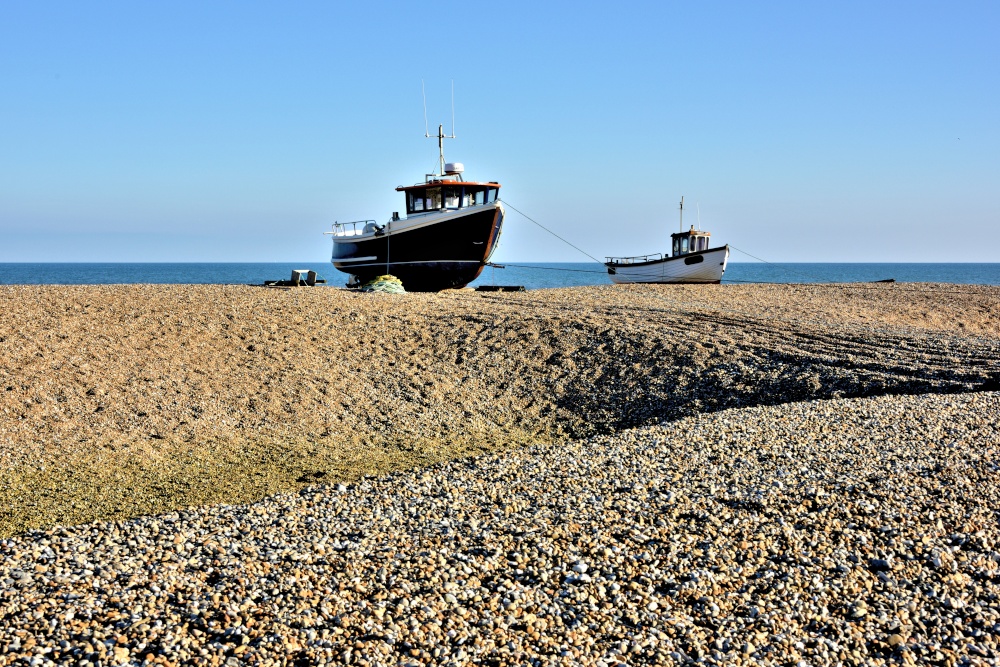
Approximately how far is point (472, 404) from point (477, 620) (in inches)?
359

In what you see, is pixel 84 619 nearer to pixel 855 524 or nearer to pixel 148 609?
pixel 148 609

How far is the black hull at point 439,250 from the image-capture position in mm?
32156

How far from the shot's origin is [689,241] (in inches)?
1686

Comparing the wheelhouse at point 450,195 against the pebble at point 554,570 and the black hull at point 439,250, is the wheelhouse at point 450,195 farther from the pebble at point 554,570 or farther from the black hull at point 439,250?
the pebble at point 554,570

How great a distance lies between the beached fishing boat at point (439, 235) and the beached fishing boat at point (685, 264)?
1286cm

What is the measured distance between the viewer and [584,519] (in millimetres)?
7812

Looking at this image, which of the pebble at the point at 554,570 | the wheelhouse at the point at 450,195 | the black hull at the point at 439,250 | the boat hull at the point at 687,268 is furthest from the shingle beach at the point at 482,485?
the boat hull at the point at 687,268

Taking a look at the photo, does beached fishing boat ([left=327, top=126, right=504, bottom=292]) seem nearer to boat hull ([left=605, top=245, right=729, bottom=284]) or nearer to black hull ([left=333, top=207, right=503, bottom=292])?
black hull ([left=333, top=207, right=503, bottom=292])

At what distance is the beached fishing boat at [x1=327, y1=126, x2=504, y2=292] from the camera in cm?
3212

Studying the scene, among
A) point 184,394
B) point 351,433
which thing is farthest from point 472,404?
point 184,394

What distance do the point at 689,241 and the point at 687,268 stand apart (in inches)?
80.1

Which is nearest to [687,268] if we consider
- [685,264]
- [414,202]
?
[685,264]

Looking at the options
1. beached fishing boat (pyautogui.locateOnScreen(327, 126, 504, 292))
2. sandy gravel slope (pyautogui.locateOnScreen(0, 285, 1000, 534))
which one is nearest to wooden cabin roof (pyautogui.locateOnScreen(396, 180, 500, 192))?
beached fishing boat (pyautogui.locateOnScreen(327, 126, 504, 292))

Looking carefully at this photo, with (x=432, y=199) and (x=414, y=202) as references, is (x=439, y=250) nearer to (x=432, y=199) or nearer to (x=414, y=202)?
(x=432, y=199)
